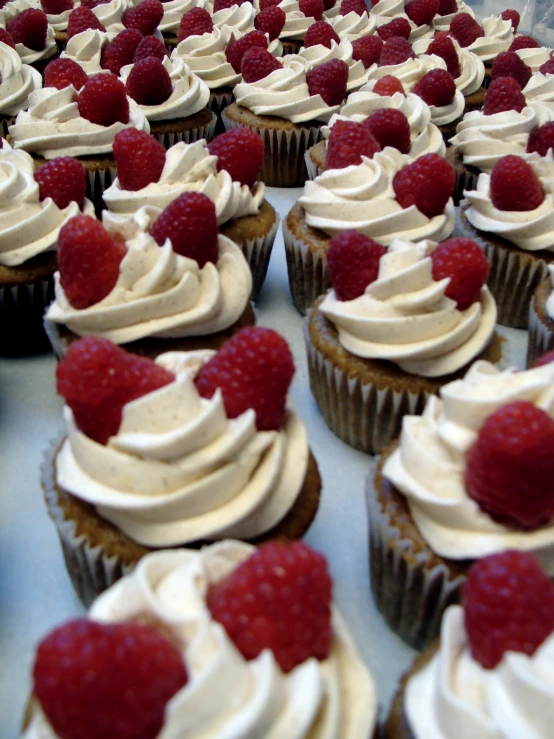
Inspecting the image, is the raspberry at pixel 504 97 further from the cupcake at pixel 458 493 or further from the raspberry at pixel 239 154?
the cupcake at pixel 458 493

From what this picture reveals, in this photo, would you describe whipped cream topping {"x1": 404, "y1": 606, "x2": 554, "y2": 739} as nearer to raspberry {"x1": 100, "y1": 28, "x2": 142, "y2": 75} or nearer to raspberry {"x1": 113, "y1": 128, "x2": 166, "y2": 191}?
raspberry {"x1": 113, "y1": 128, "x2": 166, "y2": 191}

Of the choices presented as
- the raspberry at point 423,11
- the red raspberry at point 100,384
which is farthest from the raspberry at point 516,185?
the raspberry at point 423,11

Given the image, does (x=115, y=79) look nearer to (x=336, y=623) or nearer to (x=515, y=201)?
(x=515, y=201)

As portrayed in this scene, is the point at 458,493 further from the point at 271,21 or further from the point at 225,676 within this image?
the point at 271,21

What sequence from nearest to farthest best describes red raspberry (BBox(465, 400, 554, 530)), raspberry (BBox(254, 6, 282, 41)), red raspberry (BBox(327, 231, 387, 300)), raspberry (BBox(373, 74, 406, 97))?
red raspberry (BBox(465, 400, 554, 530))
red raspberry (BBox(327, 231, 387, 300))
raspberry (BBox(373, 74, 406, 97))
raspberry (BBox(254, 6, 282, 41))

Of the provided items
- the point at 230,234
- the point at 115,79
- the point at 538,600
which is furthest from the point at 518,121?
the point at 538,600

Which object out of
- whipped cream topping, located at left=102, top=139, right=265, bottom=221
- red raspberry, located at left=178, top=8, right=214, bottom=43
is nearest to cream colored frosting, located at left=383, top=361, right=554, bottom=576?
whipped cream topping, located at left=102, top=139, right=265, bottom=221
